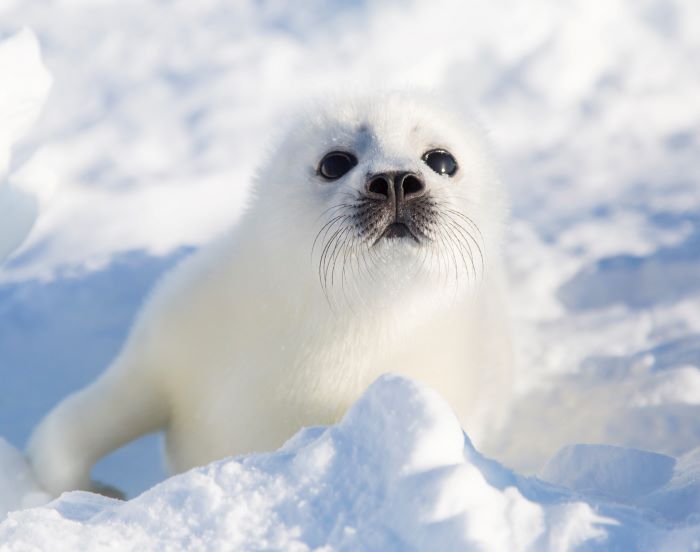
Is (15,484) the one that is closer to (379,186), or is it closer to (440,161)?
(379,186)

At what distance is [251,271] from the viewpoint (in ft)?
11.0

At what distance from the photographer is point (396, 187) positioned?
9.48 feet

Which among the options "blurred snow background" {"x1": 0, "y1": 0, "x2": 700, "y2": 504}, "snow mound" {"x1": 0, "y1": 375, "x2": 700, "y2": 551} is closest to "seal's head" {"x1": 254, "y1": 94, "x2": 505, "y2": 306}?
"blurred snow background" {"x1": 0, "y1": 0, "x2": 700, "y2": 504}

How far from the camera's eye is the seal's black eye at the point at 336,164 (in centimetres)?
315

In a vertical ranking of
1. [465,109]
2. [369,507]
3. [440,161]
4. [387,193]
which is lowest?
[369,507]

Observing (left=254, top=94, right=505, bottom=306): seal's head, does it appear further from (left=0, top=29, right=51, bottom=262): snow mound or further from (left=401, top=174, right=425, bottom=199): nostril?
(left=0, top=29, right=51, bottom=262): snow mound

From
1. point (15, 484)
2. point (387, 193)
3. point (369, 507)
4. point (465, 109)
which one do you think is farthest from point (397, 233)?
point (15, 484)

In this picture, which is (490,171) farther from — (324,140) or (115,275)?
(115,275)

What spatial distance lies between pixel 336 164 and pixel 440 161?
0.33m

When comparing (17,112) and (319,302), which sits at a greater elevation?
(17,112)

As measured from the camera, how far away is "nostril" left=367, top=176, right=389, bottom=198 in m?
2.89

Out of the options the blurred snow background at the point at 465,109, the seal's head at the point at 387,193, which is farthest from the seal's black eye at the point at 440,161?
the blurred snow background at the point at 465,109

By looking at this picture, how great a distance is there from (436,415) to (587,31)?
19.6ft

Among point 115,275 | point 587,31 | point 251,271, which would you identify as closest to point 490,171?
point 251,271
